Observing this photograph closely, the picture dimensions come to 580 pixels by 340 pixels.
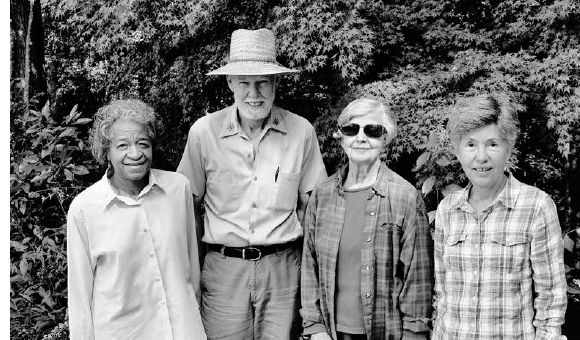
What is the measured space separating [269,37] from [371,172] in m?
1.02

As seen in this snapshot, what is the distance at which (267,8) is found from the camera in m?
4.66

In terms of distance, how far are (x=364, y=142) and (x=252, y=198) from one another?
26.1 inches

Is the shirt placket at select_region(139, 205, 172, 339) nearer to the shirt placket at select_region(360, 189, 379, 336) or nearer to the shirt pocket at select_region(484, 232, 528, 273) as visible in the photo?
the shirt placket at select_region(360, 189, 379, 336)

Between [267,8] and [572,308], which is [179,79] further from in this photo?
[572,308]

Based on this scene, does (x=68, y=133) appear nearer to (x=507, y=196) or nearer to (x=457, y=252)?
(x=457, y=252)

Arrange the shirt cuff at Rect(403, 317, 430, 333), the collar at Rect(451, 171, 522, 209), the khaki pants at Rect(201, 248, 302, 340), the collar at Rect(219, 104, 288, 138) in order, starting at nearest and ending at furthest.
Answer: the collar at Rect(451, 171, 522, 209), the shirt cuff at Rect(403, 317, 430, 333), the khaki pants at Rect(201, 248, 302, 340), the collar at Rect(219, 104, 288, 138)

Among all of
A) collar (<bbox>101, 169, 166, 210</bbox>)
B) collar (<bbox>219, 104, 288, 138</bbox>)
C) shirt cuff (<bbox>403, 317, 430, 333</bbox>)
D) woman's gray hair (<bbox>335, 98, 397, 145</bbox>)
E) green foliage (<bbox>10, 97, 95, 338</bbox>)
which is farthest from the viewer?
green foliage (<bbox>10, 97, 95, 338</bbox>)

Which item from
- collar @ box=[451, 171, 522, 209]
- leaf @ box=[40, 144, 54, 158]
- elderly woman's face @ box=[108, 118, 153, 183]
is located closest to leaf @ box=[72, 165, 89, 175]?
leaf @ box=[40, 144, 54, 158]

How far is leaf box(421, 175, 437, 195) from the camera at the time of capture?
369 cm

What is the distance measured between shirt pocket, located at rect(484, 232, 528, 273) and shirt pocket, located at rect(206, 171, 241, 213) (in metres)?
1.30

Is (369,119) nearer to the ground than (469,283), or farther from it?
farther from it

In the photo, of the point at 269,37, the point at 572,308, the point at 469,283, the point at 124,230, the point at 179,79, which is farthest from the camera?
the point at 179,79

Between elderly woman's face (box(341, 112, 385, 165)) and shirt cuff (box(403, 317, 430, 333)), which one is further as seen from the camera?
elderly woman's face (box(341, 112, 385, 165))

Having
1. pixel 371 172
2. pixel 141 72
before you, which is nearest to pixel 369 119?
pixel 371 172
